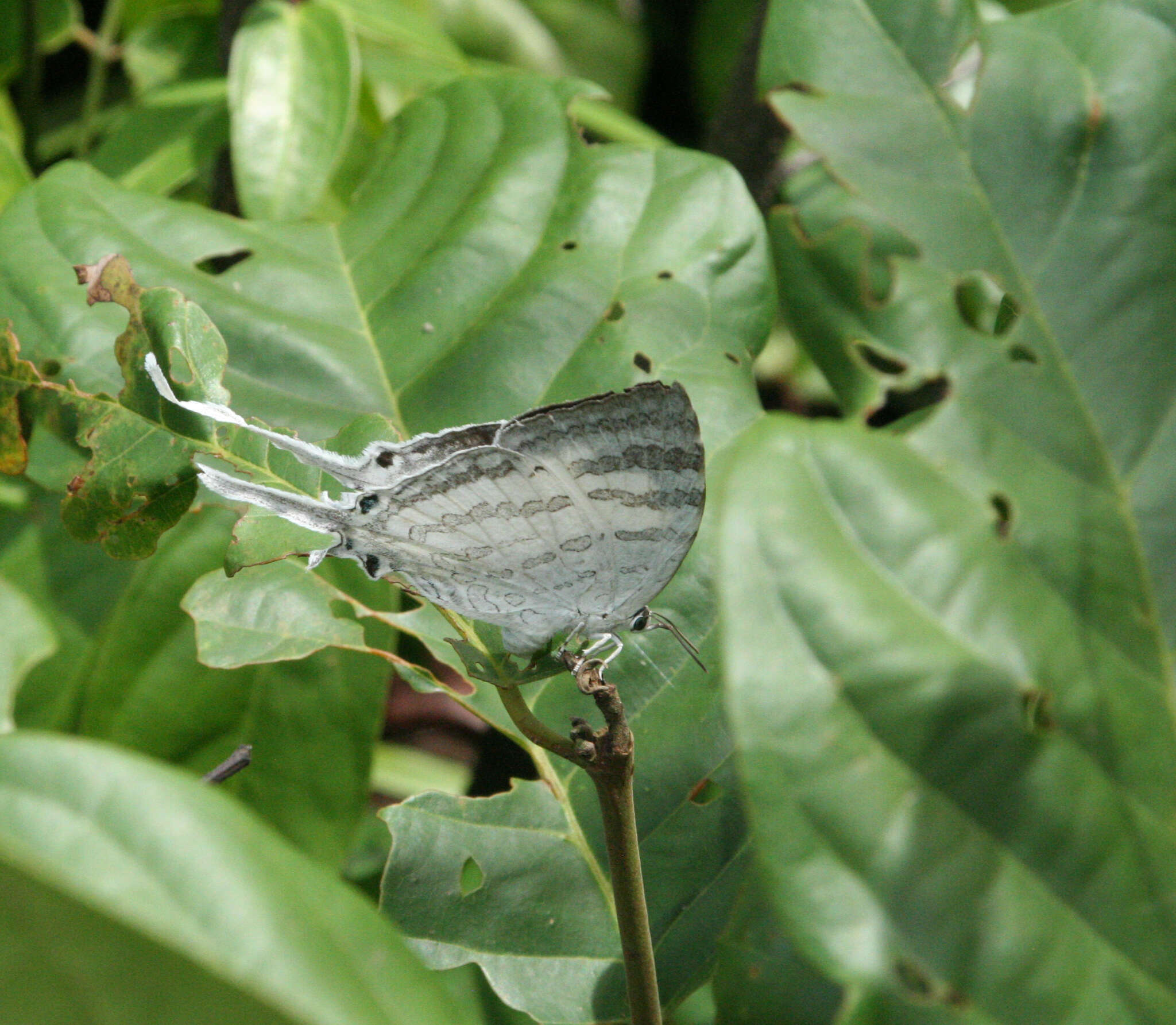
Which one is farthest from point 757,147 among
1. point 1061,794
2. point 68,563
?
point 1061,794

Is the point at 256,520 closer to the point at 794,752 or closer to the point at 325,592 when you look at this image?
the point at 325,592

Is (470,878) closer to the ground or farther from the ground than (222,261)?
closer to the ground

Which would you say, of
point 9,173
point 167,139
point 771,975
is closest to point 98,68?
point 167,139

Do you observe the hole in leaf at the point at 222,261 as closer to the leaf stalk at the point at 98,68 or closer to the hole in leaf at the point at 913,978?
the leaf stalk at the point at 98,68

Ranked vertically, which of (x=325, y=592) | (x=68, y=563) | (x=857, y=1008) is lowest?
(x=68, y=563)

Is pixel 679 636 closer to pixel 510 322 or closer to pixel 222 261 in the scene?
pixel 510 322

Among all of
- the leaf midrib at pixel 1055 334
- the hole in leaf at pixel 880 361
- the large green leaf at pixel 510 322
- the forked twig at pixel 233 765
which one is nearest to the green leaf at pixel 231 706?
the large green leaf at pixel 510 322
